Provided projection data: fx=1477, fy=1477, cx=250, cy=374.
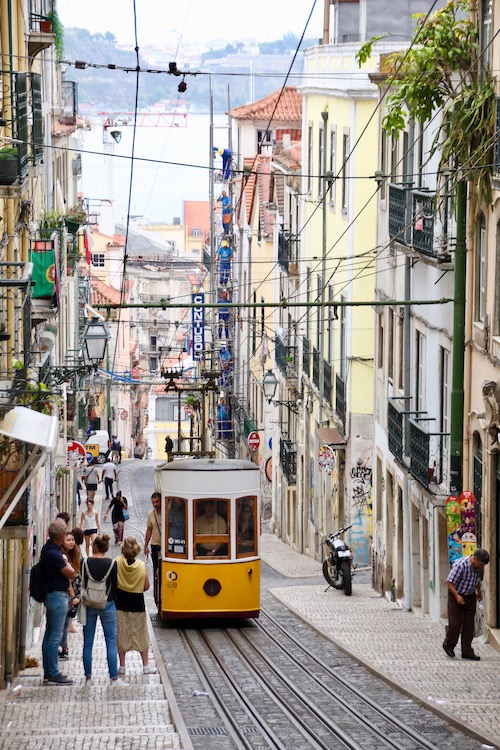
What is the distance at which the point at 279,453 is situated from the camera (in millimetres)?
43094

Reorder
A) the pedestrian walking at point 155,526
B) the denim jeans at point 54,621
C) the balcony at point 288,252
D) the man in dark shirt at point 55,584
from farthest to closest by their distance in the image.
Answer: the balcony at point 288,252
the pedestrian walking at point 155,526
the denim jeans at point 54,621
the man in dark shirt at point 55,584

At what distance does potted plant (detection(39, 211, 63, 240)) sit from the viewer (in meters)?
26.7

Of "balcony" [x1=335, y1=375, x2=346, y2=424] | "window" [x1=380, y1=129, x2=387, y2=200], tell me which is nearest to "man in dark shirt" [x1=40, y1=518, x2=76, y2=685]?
"window" [x1=380, y1=129, x2=387, y2=200]

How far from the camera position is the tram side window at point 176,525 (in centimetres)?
1906

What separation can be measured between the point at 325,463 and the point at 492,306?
11.5 metres

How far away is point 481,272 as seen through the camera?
55.8ft

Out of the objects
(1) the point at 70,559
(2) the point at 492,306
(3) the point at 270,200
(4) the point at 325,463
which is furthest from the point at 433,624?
(3) the point at 270,200

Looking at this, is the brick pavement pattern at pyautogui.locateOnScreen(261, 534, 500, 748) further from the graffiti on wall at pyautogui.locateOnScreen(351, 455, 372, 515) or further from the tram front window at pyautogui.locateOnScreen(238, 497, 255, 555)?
the graffiti on wall at pyautogui.locateOnScreen(351, 455, 372, 515)

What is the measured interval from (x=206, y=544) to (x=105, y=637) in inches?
226

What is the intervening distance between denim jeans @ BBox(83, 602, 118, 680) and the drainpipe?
18.8 feet

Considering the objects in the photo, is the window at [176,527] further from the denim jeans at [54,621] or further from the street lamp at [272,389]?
the street lamp at [272,389]

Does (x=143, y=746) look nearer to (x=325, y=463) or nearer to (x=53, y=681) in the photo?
(x=53, y=681)

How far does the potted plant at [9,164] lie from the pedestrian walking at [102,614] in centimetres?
333

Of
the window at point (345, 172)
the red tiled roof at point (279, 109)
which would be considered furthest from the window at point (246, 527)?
the red tiled roof at point (279, 109)
